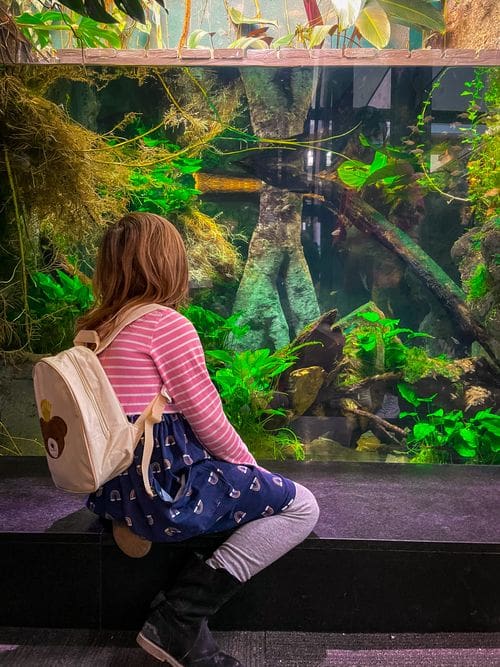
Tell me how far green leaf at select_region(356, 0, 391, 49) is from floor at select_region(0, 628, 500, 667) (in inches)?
107

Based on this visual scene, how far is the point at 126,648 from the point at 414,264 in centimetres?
229

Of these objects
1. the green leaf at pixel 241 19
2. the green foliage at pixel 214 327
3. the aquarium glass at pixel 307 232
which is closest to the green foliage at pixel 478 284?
the aquarium glass at pixel 307 232

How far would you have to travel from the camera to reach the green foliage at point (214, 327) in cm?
339

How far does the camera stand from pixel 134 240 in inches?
74.6

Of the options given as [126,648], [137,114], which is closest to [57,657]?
[126,648]

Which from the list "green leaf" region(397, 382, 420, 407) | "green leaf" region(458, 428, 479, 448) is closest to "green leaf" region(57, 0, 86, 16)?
"green leaf" region(397, 382, 420, 407)

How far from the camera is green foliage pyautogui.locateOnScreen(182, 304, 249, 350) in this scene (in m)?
3.39

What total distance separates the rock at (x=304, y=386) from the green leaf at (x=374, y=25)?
5.58 feet

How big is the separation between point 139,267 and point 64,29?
1.97 m

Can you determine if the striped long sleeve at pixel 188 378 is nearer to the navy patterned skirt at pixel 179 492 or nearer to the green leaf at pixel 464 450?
the navy patterned skirt at pixel 179 492

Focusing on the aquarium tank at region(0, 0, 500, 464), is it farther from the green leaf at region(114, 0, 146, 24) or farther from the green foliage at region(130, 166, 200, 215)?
the green leaf at region(114, 0, 146, 24)

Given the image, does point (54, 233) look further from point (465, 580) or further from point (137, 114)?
point (465, 580)

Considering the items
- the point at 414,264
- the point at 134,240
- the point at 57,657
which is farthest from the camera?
the point at 414,264

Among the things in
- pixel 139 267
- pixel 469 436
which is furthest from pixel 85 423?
pixel 469 436
